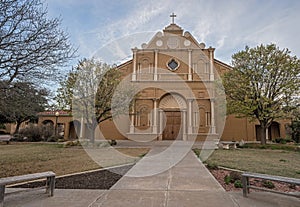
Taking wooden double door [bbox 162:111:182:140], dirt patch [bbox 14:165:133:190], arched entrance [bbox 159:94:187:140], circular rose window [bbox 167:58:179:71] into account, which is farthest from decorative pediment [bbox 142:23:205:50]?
dirt patch [bbox 14:165:133:190]

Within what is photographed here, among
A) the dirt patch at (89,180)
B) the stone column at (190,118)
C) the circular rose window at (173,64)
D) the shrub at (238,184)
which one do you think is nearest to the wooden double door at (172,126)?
the stone column at (190,118)

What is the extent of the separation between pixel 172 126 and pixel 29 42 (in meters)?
14.9

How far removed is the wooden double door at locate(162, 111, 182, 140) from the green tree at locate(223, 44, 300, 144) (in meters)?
6.20

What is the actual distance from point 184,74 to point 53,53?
15.1 m

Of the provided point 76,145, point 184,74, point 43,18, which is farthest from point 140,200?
point 184,74

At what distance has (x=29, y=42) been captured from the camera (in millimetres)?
5324

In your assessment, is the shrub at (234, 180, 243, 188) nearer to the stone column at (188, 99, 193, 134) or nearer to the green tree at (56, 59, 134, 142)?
the green tree at (56, 59, 134, 142)

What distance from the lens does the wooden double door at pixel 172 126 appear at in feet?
60.6

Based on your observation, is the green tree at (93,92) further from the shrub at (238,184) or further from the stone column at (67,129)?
the stone column at (67,129)

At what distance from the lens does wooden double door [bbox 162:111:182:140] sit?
60.6ft

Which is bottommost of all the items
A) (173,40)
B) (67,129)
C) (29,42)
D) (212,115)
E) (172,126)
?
(67,129)

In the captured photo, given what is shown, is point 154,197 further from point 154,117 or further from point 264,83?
point 154,117

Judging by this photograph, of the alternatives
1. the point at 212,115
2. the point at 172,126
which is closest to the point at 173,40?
the point at 212,115

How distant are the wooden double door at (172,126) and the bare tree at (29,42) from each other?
13.8 metres
